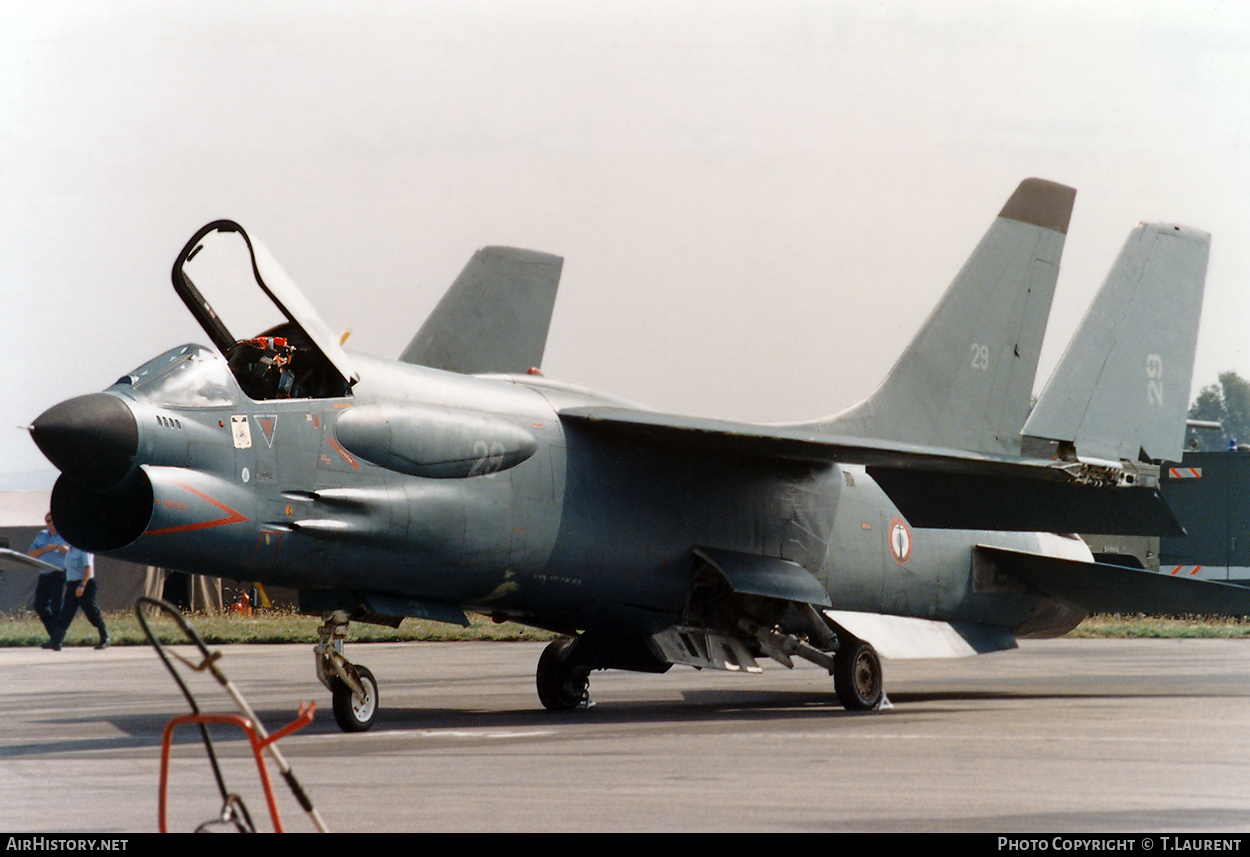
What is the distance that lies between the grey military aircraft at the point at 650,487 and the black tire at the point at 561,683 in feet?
0.08

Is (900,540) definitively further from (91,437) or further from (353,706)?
(91,437)

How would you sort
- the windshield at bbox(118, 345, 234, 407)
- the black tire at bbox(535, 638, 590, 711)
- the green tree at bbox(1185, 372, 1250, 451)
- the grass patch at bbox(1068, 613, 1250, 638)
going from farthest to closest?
the green tree at bbox(1185, 372, 1250, 451) → the grass patch at bbox(1068, 613, 1250, 638) → the black tire at bbox(535, 638, 590, 711) → the windshield at bbox(118, 345, 234, 407)

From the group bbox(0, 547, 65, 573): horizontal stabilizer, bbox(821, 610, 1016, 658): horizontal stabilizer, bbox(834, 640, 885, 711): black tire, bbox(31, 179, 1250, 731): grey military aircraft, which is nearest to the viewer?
bbox(0, 547, 65, 573): horizontal stabilizer

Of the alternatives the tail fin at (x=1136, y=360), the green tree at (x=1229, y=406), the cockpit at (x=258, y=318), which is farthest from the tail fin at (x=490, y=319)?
the green tree at (x=1229, y=406)

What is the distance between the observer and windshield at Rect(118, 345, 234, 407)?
10.1m

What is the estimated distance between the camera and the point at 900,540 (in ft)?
48.9

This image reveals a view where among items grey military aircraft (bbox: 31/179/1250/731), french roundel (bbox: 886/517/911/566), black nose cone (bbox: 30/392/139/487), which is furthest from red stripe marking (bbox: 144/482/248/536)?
french roundel (bbox: 886/517/911/566)

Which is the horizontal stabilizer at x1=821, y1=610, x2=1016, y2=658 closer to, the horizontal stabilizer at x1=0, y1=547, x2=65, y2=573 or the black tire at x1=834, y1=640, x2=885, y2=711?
the black tire at x1=834, y1=640, x2=885, y2=711

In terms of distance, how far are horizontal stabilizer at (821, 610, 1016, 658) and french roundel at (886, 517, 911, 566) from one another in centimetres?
65

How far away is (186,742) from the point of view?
10352 mm

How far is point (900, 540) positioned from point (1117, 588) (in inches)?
103

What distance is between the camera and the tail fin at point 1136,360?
48.6 feet
